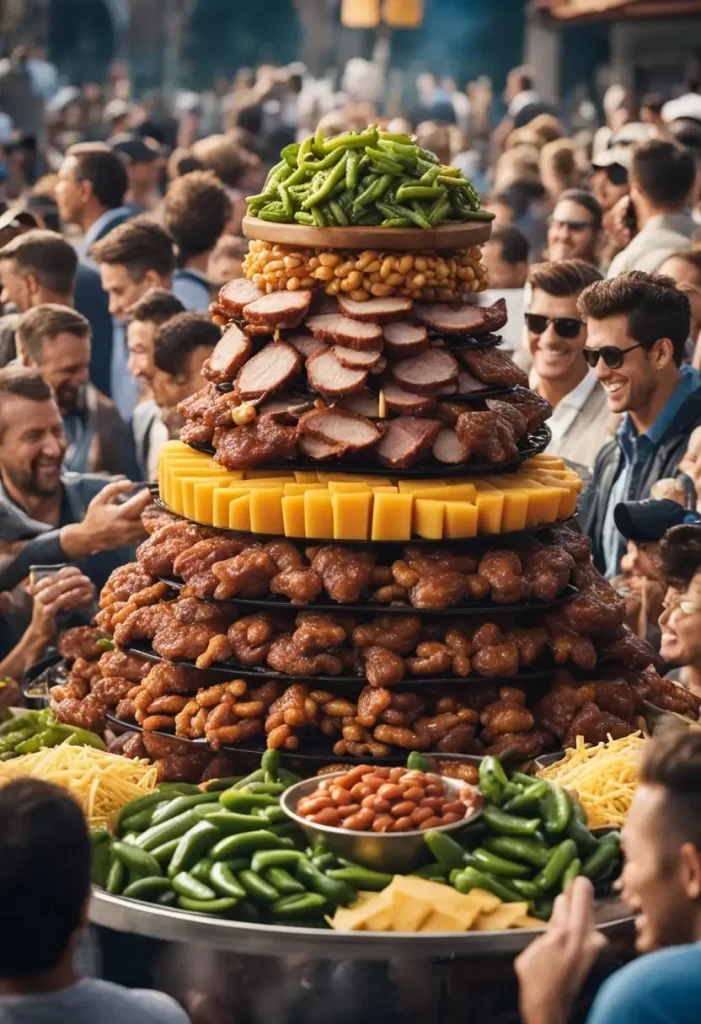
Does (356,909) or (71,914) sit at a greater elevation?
(71,914)

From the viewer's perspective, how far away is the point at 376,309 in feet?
18.5

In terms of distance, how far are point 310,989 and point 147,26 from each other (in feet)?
130

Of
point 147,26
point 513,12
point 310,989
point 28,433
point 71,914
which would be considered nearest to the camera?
point 71,914

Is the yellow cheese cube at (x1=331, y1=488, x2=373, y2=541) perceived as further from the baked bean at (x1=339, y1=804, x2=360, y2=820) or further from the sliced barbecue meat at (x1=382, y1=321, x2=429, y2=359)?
the baked bean at (x1=339, y1=804, x2=360, y2=820)

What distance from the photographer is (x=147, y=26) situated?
42.2m

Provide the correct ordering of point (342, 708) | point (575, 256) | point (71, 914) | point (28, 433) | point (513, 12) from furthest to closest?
point (513, 12) → point (575, 256) → point (28, 433) → point (342, 708) → point (71, 914)

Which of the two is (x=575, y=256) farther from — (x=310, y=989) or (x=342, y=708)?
(x=310, y=989)

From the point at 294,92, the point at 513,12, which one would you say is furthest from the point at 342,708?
the point at 513,12

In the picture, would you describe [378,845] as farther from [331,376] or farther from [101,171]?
[101,171]

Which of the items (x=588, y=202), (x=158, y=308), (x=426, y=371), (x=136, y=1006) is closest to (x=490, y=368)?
(x=426, y=371)

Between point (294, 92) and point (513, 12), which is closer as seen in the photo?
point (294, 92)

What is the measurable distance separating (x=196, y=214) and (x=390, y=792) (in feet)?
22.2

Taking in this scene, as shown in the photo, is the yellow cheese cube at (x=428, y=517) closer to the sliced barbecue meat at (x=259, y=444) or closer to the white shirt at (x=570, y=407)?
the sliced barbecue meat at (x=259, y=444)

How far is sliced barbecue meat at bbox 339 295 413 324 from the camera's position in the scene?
5641mm
